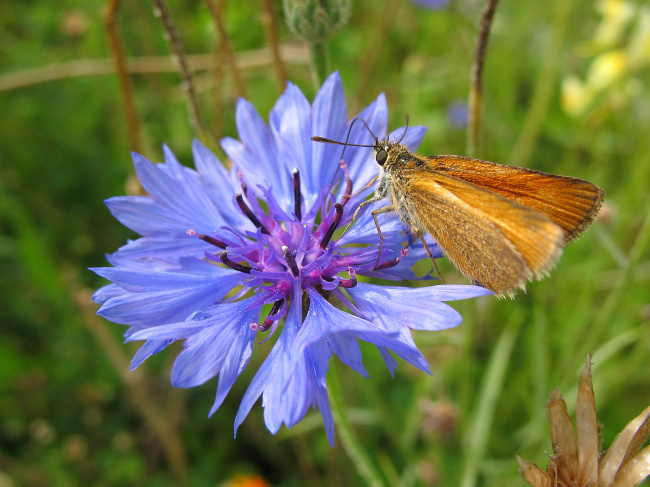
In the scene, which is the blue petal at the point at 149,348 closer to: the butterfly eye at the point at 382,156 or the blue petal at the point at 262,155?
the blue petal at the point at 262,155

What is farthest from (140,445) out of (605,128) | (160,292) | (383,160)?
(605,128)

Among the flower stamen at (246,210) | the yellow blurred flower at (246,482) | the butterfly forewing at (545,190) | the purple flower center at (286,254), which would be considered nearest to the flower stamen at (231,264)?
the purple flower center at (286,254)

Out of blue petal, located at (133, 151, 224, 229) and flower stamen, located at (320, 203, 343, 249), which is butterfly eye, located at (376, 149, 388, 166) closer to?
flower stamen, located at (320, 203, 343, 249)

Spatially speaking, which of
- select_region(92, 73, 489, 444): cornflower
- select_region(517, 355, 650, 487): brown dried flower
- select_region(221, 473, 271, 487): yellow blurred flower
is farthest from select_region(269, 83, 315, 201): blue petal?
select_region(221, 473, 271, 487): yellow blurred flower

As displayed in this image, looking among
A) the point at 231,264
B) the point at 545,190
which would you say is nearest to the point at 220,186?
the point at 231,264

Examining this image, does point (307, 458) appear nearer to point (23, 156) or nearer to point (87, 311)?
point (87, 311)
